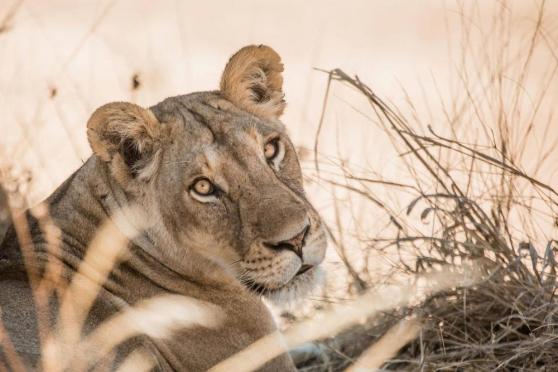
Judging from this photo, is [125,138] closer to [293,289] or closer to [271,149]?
[271,149]

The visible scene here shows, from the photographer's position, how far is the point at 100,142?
16.9 feet

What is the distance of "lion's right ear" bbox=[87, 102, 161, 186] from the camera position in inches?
201

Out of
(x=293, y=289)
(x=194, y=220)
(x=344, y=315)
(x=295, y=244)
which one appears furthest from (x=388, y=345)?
(x=194, y=220)

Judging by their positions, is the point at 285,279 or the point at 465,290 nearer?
the point at 285,279

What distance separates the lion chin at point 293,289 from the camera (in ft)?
16.8

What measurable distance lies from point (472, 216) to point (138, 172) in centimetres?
159

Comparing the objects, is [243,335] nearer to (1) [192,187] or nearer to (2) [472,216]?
(1) [192,187]

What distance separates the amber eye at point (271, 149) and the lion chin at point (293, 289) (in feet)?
1.78

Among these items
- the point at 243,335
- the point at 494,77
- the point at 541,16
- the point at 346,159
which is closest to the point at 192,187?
the point at 243,335

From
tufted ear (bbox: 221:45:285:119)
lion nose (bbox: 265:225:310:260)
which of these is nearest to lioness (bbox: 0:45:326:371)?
lion nose (bbox: 265:225:310:260)

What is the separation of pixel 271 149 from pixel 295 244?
0.56 m

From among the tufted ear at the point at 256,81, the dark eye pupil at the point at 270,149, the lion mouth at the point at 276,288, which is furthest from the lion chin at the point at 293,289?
the tufted ear at the point at 256,81

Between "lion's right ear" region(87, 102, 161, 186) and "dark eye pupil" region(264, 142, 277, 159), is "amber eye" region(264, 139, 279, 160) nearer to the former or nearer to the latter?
"dark eye pupil" region(264, 142, 277, 159)

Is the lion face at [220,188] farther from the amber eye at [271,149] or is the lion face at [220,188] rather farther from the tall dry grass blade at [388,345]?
the tall dry grass blade at [388,345]
